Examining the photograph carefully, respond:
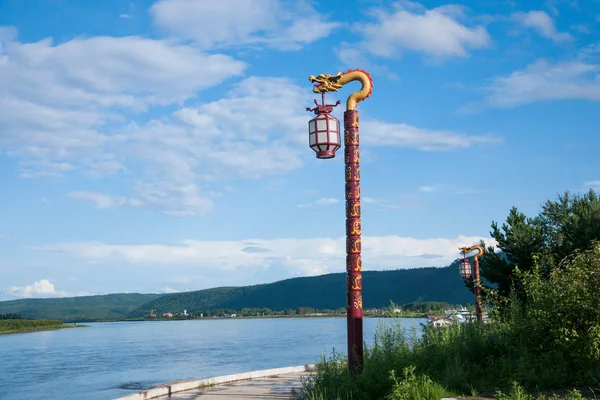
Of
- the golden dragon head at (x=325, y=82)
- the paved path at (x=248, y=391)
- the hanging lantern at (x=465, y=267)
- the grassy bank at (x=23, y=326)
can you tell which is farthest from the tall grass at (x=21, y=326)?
the golden dragon head at (x=325, y=82)

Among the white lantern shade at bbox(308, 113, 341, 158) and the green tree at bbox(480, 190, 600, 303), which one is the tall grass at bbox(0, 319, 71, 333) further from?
the white lantern shade at bbox(308, 113, 341, 158)

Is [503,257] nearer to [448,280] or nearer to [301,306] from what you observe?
[448,280]

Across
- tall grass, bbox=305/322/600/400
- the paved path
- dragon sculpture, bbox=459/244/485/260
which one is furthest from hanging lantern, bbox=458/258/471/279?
tall grass, bbox=305/322/600/400

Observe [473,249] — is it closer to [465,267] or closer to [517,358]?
[465,267]

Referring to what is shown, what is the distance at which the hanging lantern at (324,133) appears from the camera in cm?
1035

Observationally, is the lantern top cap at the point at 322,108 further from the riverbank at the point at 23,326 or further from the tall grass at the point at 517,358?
the riverbank at the point at 23,326

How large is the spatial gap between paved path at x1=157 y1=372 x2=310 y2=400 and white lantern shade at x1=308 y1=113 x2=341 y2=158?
4935mm

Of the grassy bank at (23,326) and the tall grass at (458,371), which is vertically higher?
the tall grass at (458,371)

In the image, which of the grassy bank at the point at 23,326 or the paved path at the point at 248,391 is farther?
the grassy bank at the point at 23,326

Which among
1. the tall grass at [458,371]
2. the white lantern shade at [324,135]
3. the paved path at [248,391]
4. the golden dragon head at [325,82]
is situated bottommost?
the paved path at [248,391]

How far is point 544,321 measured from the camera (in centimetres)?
943

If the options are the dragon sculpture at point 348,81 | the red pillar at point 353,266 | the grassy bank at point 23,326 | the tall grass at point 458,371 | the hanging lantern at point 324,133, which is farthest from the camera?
the grassy bank at point 23,326

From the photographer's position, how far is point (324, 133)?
1034cm

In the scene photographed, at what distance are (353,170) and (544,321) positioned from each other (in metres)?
3.86
